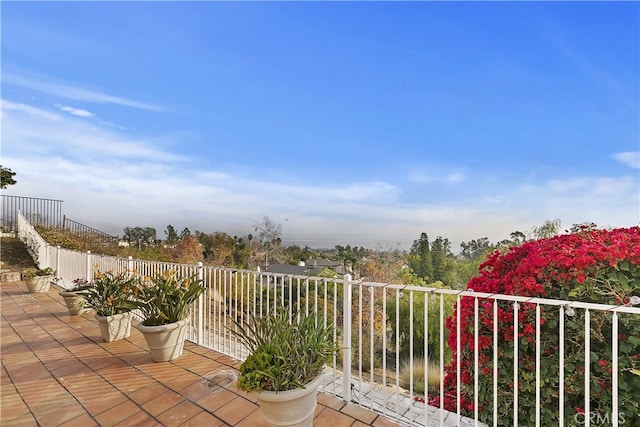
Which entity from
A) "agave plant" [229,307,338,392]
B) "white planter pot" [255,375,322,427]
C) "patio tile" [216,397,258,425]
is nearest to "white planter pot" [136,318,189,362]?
"patio tile" [216,397,258,425]

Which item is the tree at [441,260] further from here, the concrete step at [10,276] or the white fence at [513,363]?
the concrete step at [10,276]

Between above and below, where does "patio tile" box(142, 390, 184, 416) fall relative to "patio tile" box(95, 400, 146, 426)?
above

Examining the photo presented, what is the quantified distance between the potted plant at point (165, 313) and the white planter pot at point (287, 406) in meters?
1.86

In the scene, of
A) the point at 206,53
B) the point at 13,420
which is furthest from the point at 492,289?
the point at 206,53

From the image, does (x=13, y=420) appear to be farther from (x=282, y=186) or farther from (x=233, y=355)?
(x=282, y=186)

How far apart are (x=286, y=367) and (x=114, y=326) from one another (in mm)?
3240

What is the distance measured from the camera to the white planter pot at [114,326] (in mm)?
3963

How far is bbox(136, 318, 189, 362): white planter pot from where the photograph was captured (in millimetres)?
3254

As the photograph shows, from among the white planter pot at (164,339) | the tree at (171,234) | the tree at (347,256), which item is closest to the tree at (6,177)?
the tree at (171,234)

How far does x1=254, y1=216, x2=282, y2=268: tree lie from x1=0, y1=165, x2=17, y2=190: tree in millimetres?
11129

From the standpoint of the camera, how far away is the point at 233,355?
346cm

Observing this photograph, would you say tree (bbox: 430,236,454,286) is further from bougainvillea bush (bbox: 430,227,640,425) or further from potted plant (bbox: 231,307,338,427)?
potted plant (bbox: 231,307,338,427)

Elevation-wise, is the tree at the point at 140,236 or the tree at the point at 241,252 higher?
the tree at the point at 140,236

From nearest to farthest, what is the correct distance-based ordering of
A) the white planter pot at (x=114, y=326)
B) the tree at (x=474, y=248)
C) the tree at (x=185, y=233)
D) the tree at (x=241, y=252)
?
the white planter pot at (x=114, y=326), the tree at (x=474, y=248), the tree at (x=185, y=233), the tree at (x=241, y=252)
